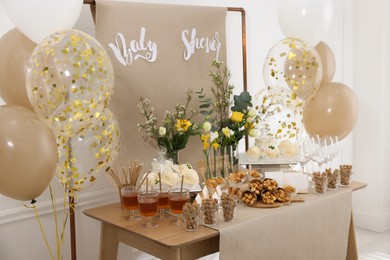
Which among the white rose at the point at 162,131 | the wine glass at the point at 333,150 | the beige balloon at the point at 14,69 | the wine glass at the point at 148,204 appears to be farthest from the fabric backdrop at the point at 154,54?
the wine glass at the point at 333,150

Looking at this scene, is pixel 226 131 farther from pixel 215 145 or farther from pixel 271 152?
pixel 271 152

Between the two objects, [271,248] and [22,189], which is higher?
[22,189]

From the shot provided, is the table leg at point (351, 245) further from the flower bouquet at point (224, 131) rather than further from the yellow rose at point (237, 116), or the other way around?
the yellow rose at point (237, 116)

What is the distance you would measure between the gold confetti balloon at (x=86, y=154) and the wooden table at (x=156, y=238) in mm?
239

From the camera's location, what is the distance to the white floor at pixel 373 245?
3434 mm

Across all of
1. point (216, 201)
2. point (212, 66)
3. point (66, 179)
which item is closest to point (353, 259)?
point (216, 201)

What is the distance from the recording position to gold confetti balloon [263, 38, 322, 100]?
106 inches

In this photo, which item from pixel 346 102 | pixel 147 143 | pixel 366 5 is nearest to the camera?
pixel 147 143

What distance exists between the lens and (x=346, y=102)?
9.48 ft

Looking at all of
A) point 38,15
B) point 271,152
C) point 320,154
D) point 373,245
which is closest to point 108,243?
point 271,152

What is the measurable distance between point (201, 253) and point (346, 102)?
1.42m

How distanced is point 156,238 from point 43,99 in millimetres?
682

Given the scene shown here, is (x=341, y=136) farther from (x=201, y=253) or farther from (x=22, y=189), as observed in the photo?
(x=22, y=189)

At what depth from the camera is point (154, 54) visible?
8.71 feet
